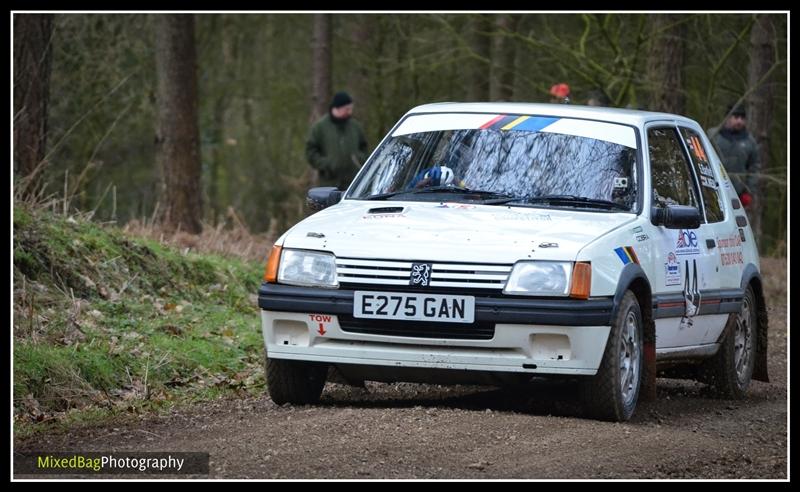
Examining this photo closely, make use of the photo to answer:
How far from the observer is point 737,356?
377 inches

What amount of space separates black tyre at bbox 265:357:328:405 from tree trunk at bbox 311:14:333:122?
50.3 feet

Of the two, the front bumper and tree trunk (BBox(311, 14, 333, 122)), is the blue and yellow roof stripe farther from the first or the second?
tree trunk (BBox(311, 14, 333, 122))

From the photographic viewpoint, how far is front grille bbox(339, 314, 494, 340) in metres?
7.11

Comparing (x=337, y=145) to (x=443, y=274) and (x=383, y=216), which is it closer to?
(x=383, y=216)

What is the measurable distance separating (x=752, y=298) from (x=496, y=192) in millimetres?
2621

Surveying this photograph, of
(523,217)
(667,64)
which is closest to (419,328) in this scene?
(523,217)

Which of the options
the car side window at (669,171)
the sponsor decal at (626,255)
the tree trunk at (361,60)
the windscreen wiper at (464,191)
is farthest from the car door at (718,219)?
the tree trunk at (361,60)

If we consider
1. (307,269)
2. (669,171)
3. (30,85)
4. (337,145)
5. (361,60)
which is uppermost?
(361,60)

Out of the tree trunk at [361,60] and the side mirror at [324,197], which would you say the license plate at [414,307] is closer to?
the side mirror at [324,197]

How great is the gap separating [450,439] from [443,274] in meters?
0.91

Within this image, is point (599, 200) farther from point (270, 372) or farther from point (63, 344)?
point (63, 344)

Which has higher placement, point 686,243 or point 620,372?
point 686,243

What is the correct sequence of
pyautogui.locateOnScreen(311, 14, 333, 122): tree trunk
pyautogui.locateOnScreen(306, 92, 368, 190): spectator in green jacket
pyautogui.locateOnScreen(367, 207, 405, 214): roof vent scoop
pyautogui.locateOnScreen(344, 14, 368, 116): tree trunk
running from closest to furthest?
pyautogui.locateOnScreen(367, 207, 405, 214): roof vent scoop, pyautogui.locateOnScreen(306, 92, 368, 190): spectator in green jacket, pyautogui.locateOnScreen(311, 14, 333, 122): tree trunk, pyautogui.locateOnScreen(344, 14, 368, 116): tree trunk

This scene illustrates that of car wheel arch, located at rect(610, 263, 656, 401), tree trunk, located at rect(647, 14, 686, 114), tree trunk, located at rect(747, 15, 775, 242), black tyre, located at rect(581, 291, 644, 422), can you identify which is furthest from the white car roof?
tree trunk, located at rect(747, 15, 775, 242)
